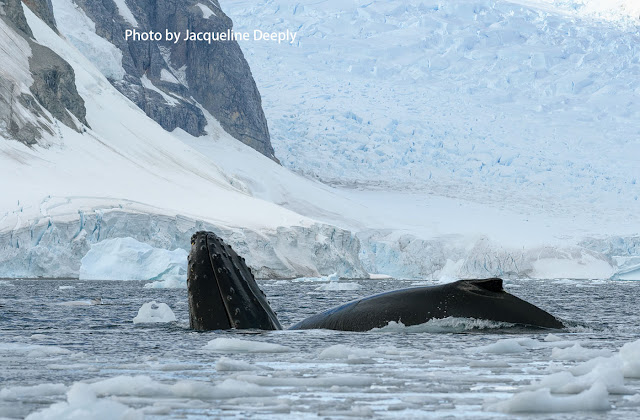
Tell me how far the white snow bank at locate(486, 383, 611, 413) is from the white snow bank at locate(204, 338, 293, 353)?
11.3ft

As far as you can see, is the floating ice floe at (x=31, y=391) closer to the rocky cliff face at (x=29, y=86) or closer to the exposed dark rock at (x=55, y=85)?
the rocky cliff face at (x=29, y=86)

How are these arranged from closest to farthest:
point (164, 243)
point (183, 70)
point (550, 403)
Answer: point (550, 403) < point (164, 243) < point (183, 70)

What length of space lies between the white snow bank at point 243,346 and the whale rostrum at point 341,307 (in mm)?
537

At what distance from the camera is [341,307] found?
10.4 meters

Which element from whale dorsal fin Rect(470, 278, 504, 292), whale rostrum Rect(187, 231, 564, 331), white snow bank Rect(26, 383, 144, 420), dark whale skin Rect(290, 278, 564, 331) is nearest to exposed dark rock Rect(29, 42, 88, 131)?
whale rostrum Rect(187, 231, 564, 331)

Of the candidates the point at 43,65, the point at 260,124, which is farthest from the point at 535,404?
the point at 260,124

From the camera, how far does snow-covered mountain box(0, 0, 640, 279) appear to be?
2470 inches

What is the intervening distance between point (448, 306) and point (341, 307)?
1550 mm

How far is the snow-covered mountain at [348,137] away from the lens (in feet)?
206

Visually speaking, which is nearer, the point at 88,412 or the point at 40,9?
the point at 88,412

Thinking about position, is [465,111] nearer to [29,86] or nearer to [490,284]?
[29,86]

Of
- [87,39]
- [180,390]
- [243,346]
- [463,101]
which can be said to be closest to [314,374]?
[180,390]

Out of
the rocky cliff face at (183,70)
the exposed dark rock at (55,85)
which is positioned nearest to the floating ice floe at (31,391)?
the exposed dark rock at (55,85)

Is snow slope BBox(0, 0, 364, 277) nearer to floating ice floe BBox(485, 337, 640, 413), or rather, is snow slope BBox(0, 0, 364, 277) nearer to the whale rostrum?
the whale rostrum
